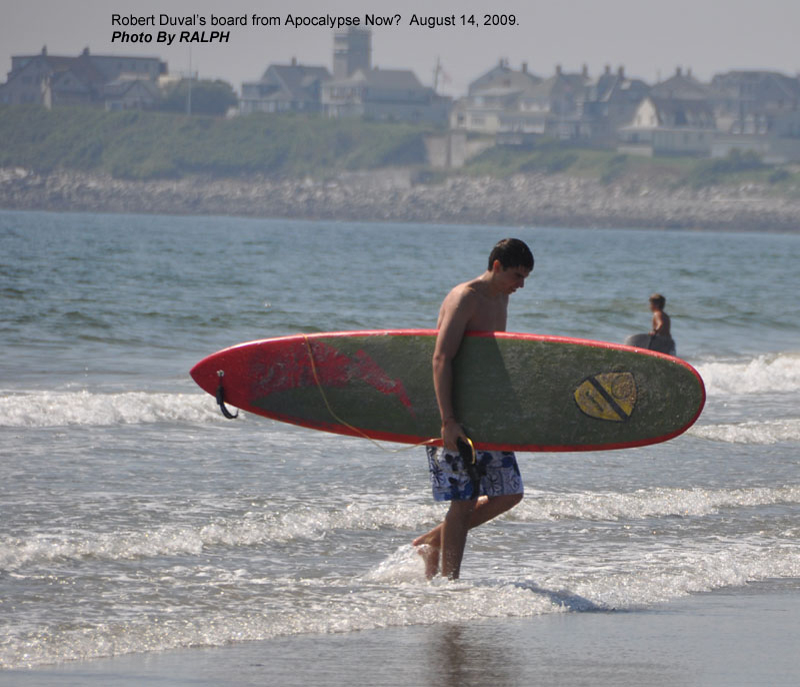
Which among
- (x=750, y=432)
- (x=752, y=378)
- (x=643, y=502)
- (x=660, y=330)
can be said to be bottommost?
(x=752, y=378)

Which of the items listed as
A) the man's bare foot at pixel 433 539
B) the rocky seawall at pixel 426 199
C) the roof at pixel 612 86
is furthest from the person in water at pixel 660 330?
the roof at pixel 612 86

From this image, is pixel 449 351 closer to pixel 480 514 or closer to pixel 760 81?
pixel 480 514

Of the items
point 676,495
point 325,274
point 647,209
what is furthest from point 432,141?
point 676,495

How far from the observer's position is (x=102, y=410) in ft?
A: 32.9

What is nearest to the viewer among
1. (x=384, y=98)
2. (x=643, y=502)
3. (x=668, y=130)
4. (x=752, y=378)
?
(x=643, y=502)

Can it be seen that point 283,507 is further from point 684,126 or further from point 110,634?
point 684,126

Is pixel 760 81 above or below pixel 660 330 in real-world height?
above

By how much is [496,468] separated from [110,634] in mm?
1635

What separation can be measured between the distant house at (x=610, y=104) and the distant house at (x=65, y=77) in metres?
63.6

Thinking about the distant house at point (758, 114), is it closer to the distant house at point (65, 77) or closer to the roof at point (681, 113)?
the roof at point (681, 113)

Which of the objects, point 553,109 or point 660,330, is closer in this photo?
point 660,330

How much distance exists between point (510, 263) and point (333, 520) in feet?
7.46

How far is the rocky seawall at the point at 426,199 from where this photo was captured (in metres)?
132

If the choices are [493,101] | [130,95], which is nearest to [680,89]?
[493,101]
